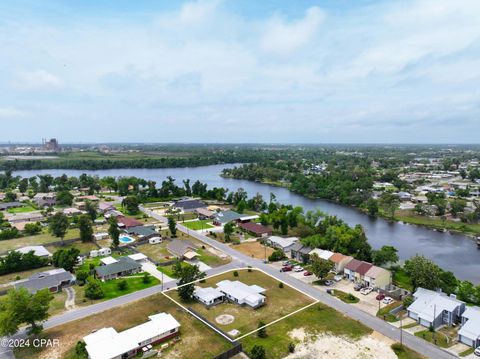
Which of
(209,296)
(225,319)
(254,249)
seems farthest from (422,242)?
(225,319)

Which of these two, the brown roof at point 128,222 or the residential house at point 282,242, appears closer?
the residential house at point 282,242

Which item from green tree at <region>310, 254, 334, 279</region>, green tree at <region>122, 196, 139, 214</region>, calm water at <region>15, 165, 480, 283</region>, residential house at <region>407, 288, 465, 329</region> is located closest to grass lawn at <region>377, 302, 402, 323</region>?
residential house at <region>407, 288, 465, 329</region>

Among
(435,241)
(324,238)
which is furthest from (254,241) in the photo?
(435,241)

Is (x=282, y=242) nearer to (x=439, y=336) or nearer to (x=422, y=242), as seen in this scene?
(x=439, y=336)

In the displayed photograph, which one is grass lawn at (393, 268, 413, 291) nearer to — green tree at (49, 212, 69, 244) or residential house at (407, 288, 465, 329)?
residential house at (407, 288, 465, 329)

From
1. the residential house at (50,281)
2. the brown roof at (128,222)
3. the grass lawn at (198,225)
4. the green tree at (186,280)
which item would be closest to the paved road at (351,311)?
the green tree at (186,280)

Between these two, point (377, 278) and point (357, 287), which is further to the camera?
point (357, 287)

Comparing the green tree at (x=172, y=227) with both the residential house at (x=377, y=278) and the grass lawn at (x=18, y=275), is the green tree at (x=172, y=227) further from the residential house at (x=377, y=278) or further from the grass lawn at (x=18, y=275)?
the residential house at (x=377, y=278)
